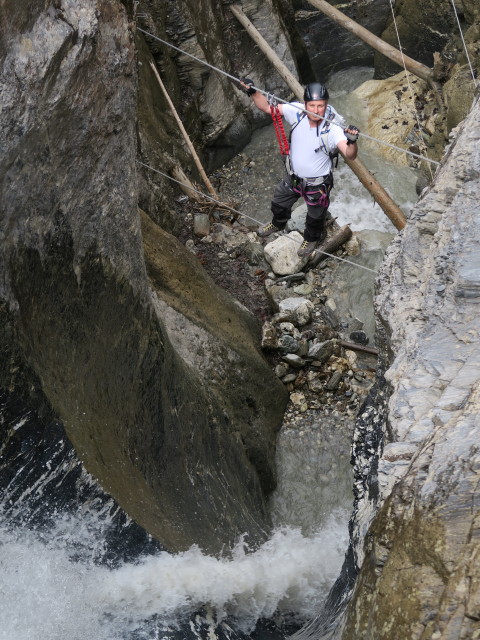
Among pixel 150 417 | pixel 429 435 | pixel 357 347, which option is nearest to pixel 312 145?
pixel 357 347

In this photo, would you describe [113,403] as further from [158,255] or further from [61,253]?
[158,255]

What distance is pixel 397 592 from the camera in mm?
2426

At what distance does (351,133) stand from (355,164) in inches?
59.2

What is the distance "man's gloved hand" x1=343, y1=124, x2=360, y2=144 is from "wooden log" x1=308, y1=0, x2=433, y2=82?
2.71 m

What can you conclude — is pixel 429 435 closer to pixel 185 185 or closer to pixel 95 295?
pixel 95 295

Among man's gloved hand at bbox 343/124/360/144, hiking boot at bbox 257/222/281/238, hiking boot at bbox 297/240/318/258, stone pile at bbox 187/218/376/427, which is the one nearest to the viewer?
man's gloved hand at bbox 343/124/360/144

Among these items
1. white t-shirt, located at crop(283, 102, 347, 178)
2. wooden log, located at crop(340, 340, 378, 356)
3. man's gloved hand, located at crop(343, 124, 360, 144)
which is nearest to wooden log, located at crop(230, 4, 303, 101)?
white t-shirt, located at crop(283, 102, 347, 178)

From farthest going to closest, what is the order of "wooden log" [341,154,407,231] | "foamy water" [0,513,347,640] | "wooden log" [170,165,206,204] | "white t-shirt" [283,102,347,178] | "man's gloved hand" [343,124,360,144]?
"wooden log" [170,165,206,204], "wooden log" [341,154,407,231], "white t-shirt" [283,102,347,178], "man's gloved hand" [343,124,360,144], "foamy water" [0,513,347,640]

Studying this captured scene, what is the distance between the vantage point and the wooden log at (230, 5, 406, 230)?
690 centimetres

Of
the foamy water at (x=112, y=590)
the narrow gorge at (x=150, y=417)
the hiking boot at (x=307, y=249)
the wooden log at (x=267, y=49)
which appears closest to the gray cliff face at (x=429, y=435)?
the narrow gorge at (x=150, y=417)

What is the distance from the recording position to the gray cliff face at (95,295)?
350 centimetres

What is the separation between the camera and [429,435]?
2760 mm

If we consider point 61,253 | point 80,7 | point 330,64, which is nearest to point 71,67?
point 80,7

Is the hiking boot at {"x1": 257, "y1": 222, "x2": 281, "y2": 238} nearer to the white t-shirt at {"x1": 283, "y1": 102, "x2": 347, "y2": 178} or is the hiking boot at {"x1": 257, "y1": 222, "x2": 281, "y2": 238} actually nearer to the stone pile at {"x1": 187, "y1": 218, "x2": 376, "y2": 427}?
the stone pile at {"x1": 187, "y1": 218, "x2": 376, "y2": 427}
